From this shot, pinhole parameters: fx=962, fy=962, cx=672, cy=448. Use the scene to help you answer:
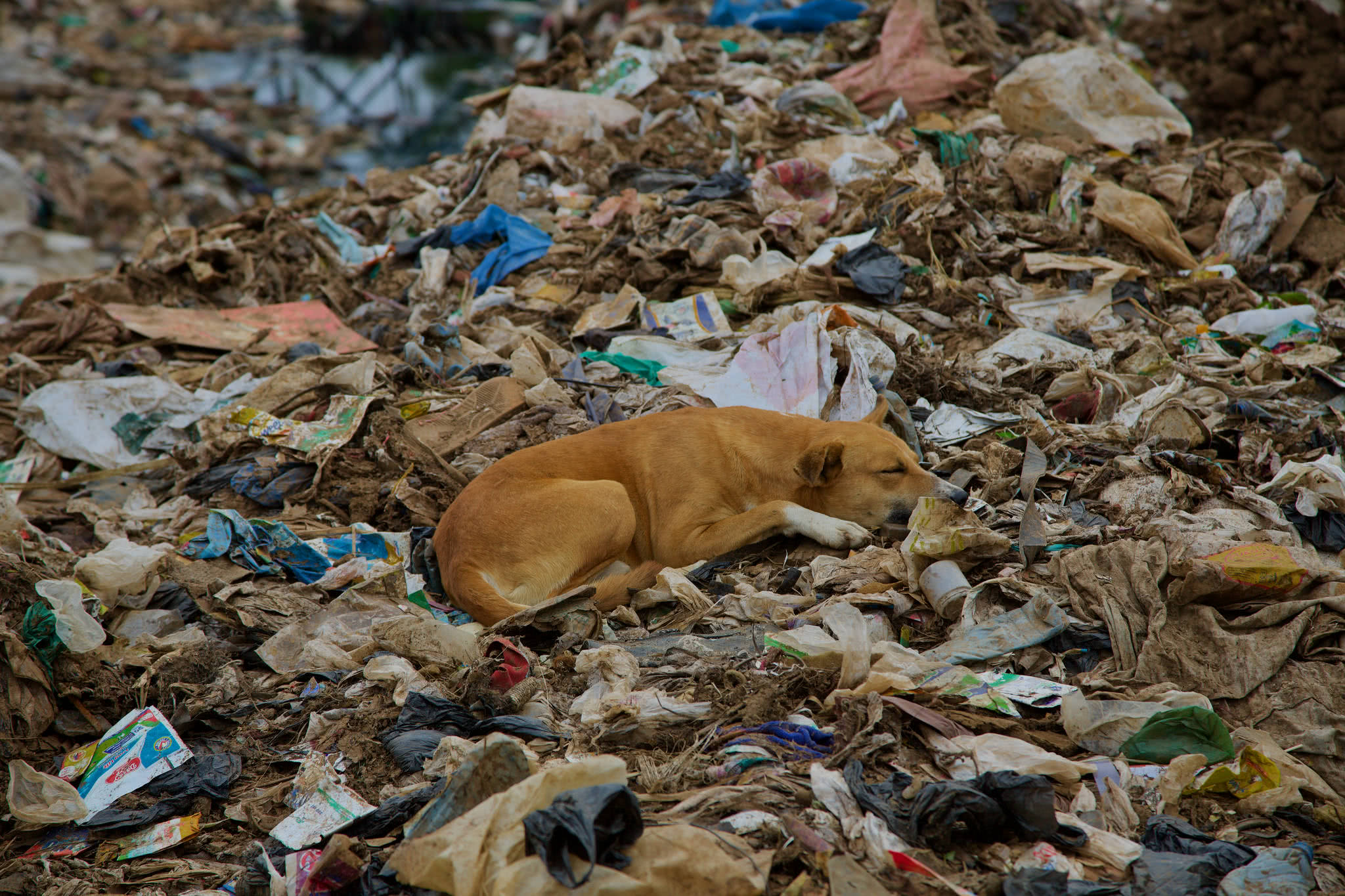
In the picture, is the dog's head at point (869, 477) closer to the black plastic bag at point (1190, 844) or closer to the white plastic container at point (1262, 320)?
the black plastic bag at point (1190, 844)

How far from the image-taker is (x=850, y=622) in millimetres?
3674

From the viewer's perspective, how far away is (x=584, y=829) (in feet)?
8.02

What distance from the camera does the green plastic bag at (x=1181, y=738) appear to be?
10.2 ft

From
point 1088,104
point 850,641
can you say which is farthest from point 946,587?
point 1088,104

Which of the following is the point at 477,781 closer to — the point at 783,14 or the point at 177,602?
the point at 177,602

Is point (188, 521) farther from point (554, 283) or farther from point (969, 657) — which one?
point (969, 657)

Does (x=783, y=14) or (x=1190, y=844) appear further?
(x=783, y=14)

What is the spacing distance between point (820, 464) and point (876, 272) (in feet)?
8.17

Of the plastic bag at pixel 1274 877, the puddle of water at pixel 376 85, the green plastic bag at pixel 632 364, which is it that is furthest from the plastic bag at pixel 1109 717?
the puddle of water at pixel 376 85

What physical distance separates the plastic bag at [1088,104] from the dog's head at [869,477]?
5.00 metres

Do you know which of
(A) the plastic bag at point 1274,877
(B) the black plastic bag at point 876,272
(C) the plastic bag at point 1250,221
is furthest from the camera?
(C) the plastic bag at point 1250,221

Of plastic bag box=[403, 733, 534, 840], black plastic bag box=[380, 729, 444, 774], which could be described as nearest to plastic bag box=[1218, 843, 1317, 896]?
plastic bag box=[403, 733, 534, 840]

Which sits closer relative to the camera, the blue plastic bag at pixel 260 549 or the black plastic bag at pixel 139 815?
the black plastic bag at pixel 139 815

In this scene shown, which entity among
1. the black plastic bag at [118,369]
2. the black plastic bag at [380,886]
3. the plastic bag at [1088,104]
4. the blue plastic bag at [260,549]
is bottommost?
the black plastic bag at [118,369]
